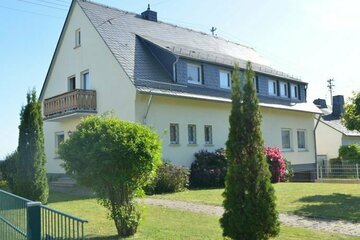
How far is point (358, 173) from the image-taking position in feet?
80.2

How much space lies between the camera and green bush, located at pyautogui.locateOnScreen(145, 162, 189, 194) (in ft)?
57.0

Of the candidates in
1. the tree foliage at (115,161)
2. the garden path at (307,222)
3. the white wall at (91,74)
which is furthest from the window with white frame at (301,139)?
the tree foliage at (115,161)

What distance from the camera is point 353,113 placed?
50.8 feet

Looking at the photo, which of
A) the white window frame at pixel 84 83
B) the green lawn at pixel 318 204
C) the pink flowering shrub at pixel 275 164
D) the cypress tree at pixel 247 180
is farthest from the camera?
the white window frame at pixel 84 83

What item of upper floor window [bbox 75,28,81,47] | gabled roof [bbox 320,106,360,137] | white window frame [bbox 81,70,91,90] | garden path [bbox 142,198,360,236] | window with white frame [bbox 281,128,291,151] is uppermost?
upper floor window [bbox 75,28,81,47]

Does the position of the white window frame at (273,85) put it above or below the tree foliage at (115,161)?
above

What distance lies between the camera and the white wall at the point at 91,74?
19953mm

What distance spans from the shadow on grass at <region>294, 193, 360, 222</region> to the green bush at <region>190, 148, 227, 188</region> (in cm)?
634

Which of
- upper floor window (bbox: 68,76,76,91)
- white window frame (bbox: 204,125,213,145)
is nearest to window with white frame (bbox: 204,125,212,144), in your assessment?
white window frame (bbox: 204,125,213,145)

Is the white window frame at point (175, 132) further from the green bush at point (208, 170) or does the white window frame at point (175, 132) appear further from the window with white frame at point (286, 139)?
the window with white frame at point (286, 139)

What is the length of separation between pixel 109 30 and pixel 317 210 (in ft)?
48.5

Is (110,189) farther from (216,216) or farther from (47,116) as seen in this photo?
(47,116)

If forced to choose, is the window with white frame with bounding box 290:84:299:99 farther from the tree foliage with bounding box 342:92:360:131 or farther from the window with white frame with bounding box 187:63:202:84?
the tree foliage with bounding box 342:92:360:131

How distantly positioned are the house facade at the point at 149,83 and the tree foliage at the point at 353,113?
16.9 ft
